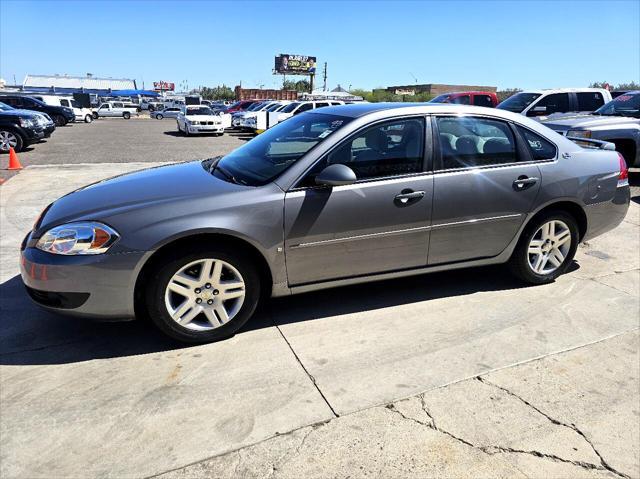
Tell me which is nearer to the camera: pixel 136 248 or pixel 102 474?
pixel 102 474

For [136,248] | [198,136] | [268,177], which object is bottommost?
[198,136]

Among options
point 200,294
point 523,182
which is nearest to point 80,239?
point 200,294

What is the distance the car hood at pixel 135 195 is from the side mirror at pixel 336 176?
1.70 ft

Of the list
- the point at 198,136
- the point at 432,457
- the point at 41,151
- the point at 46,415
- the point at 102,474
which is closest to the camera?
the point at 102,474

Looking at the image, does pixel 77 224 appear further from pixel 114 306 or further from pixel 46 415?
pixel 46 415

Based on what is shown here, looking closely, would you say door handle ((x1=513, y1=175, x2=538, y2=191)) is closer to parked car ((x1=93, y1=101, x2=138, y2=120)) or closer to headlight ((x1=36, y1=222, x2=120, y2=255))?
headlight ((x1=36, y1=222, x2=120, y2=255))

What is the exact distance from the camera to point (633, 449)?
2.49 metres

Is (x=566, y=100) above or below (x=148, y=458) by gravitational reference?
above

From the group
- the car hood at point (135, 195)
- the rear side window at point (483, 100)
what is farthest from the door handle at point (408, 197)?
the rear side window at point (483, 100)

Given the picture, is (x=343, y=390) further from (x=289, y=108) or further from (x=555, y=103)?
(x=289, y=108)

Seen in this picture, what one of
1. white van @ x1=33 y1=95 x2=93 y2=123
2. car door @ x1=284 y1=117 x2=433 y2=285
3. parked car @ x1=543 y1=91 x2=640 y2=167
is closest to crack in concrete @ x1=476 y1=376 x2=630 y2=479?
car door @ x1=284 y1=117 x2=433 y2=285

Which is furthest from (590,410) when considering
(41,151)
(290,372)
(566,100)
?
(41,151)

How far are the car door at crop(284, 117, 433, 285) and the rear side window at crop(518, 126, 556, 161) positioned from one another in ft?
3.40

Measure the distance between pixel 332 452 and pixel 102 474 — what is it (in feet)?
3.44
